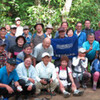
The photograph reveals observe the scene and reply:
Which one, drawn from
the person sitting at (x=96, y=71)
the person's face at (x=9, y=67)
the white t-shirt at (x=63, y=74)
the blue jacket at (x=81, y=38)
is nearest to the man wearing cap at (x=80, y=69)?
the person sitting at (x=96, y=71)

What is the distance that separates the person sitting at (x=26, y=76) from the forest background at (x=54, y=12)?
15.3 ft

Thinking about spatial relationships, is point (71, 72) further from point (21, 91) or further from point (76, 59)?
point (21, 91)

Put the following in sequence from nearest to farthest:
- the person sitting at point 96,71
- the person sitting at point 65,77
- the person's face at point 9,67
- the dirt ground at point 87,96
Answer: the person's face at point 9,67 → the dirt ground at point 87,96 → the person sitting at point 65,77 → the person sitting at point 96,71

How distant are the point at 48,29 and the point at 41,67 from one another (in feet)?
5.62

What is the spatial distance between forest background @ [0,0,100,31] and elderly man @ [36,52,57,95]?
4.39m

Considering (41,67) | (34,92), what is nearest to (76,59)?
(41,67)

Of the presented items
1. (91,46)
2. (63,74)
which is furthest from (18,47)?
(91,46)

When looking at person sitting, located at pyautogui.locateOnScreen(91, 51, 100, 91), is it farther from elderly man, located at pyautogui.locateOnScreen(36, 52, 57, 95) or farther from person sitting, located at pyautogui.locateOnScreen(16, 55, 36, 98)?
person sitting, located at pyautogui.locateOnScreen(16, 55, 36, 98)

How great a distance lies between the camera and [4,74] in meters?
4.04

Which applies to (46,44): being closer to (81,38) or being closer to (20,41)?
(20,41)

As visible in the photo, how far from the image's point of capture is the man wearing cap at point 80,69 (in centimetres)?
530

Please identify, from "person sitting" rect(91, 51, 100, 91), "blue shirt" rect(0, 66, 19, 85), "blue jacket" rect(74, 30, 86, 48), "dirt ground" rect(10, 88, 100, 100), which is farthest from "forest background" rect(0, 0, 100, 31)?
"blue shirt" rect(0, 66, 19, 85)

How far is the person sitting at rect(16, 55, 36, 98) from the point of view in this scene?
173 inches

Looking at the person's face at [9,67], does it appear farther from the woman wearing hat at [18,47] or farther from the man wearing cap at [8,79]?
the woman wearing hat at [18,47]
